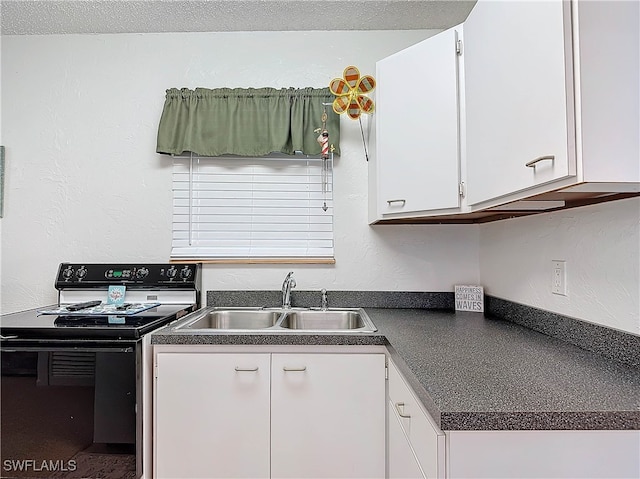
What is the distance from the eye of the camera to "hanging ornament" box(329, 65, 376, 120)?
2021 millimetres

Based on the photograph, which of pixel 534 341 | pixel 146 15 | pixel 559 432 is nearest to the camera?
pixel 559 432

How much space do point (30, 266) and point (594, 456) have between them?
8.62 feet

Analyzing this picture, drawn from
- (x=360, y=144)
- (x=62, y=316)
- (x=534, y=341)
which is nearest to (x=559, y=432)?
(x=534, y=341)

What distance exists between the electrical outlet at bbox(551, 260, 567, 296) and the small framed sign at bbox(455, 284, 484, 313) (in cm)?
59

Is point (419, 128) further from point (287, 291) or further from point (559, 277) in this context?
point (287, 291)

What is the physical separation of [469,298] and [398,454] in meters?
1.09

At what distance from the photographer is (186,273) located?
2.16 m

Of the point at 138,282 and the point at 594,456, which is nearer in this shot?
the point at 594,456

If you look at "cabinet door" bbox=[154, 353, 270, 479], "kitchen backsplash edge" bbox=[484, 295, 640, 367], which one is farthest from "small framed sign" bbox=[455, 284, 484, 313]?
"cabinet door" bbox=[154, 353, 270, 479]

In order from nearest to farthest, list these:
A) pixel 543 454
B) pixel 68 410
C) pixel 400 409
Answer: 1. pixel 543 454
2. pixel 400 409
3. pixel 68 410

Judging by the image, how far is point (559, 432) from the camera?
833mm

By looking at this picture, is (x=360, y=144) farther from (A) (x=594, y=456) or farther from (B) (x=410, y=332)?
(A) (x=594, y=456)

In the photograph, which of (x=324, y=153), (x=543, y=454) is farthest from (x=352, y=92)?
(x=543, y=454)

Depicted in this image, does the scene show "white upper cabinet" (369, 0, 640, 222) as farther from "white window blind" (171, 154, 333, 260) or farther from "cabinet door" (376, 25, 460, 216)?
"white window blind" (171, 154, 333, 260)
